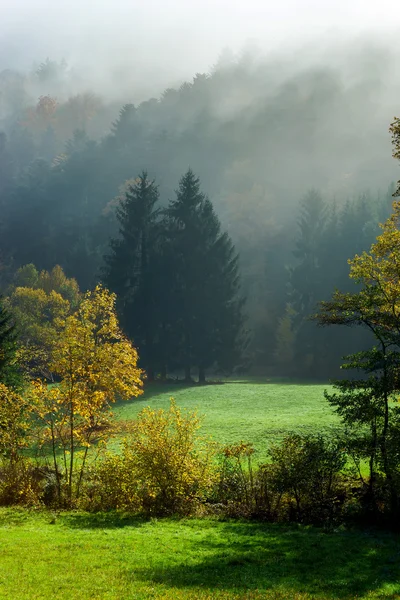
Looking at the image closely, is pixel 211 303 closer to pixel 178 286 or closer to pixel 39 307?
pixel 178 286

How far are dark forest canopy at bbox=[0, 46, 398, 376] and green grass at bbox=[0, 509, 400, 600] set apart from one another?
5260 centimetres

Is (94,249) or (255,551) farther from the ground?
(94,249)

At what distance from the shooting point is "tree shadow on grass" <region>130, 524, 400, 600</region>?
11.4 m

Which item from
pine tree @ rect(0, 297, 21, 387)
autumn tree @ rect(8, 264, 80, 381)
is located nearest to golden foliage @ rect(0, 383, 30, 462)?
pine tree @ rect(0, 297, 21, 387)

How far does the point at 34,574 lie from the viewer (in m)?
12.0

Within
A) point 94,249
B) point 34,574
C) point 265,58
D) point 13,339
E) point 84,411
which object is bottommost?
point 34,574

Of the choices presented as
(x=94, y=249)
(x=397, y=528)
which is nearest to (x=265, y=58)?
(x=94, y=249)

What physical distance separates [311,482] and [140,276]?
4959cm

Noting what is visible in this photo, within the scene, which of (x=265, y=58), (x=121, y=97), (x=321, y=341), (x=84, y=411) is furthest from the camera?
(x=121, y=97)

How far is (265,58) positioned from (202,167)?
67.0 m

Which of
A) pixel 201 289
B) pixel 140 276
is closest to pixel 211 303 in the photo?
pixel 201 289

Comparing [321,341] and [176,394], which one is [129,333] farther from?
[321,341]

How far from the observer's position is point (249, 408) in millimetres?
40531

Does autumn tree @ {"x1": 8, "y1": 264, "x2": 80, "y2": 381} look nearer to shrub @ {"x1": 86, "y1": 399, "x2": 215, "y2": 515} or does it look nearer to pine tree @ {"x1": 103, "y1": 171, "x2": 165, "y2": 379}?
pine tree @ {"x1": 103, "y1": 171, "x2": 165, "y2": 379}
